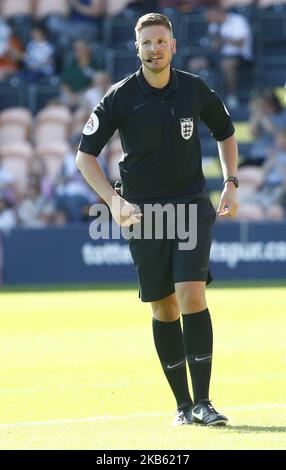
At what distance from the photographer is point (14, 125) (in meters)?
27.0

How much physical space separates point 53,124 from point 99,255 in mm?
4574

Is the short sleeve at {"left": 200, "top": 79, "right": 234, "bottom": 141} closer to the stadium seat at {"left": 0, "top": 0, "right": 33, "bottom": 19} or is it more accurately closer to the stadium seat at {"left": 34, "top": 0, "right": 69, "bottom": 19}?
the stadium seat at {"left": 34, "top": 0, "right": 69, "bottom": 19}

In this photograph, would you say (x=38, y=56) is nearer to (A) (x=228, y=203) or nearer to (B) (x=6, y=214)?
(B) (x=6, y=214)

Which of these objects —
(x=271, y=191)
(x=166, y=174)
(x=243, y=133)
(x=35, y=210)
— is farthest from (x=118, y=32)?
(x=166, y=174)

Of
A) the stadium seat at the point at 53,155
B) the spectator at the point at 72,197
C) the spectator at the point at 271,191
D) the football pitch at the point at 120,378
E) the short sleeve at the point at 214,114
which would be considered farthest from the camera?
the stadium seat at the point at 53,155

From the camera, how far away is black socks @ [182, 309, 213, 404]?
7.74 meters

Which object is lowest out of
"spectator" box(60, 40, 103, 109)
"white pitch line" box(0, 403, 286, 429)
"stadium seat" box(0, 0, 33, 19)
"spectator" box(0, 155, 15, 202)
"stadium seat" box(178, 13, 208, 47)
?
"white pitch line" box(0, 403, 286, 429)

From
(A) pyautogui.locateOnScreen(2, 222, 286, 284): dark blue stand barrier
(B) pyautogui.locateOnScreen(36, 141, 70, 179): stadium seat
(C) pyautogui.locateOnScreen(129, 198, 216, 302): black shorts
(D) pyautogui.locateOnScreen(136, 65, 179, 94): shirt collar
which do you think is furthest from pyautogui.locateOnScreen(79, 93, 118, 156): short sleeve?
(B) pyautogui.locateOnScreen(36, 141, 70, 179): stadium seat

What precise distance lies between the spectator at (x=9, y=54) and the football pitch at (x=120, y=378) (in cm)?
1048

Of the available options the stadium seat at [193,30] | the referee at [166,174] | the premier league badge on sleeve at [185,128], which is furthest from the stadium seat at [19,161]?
the premier league badge on sleeve at [185,128]

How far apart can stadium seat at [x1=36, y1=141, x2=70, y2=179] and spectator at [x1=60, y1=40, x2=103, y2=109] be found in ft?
3.80

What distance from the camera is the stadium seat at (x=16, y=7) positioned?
2933 cm

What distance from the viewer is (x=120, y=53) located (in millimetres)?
27203

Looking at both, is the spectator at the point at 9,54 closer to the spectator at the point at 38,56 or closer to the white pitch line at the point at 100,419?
the spectator at the point at 38,56
